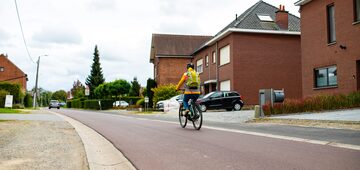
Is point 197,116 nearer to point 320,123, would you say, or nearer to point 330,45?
point 320,123

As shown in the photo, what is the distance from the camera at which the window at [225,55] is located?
3077 cm

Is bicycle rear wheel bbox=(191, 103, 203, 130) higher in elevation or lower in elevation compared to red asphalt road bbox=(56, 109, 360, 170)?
higher

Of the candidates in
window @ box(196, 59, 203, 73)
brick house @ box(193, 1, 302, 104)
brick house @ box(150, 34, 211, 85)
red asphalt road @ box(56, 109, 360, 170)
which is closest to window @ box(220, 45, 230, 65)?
brick house @ box(193, 1, 302, 104)

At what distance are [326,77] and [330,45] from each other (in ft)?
5.39

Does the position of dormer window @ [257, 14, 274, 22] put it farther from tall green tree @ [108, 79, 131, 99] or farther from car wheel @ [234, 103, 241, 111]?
tall green tree @ [108, 79, 131, 99]

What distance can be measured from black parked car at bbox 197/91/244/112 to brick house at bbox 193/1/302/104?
2.40 metres

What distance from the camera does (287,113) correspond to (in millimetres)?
15828

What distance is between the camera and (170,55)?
163 feet

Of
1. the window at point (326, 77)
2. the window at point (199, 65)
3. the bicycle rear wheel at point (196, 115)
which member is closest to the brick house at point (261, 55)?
the window at point (199, 65)

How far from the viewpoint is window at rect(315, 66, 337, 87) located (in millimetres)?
19395

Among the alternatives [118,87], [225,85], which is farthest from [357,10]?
[118,87]

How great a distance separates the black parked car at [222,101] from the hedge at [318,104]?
10387mm

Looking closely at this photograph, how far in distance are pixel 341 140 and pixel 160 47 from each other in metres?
43.7

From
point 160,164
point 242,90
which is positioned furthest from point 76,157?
point 242,90
